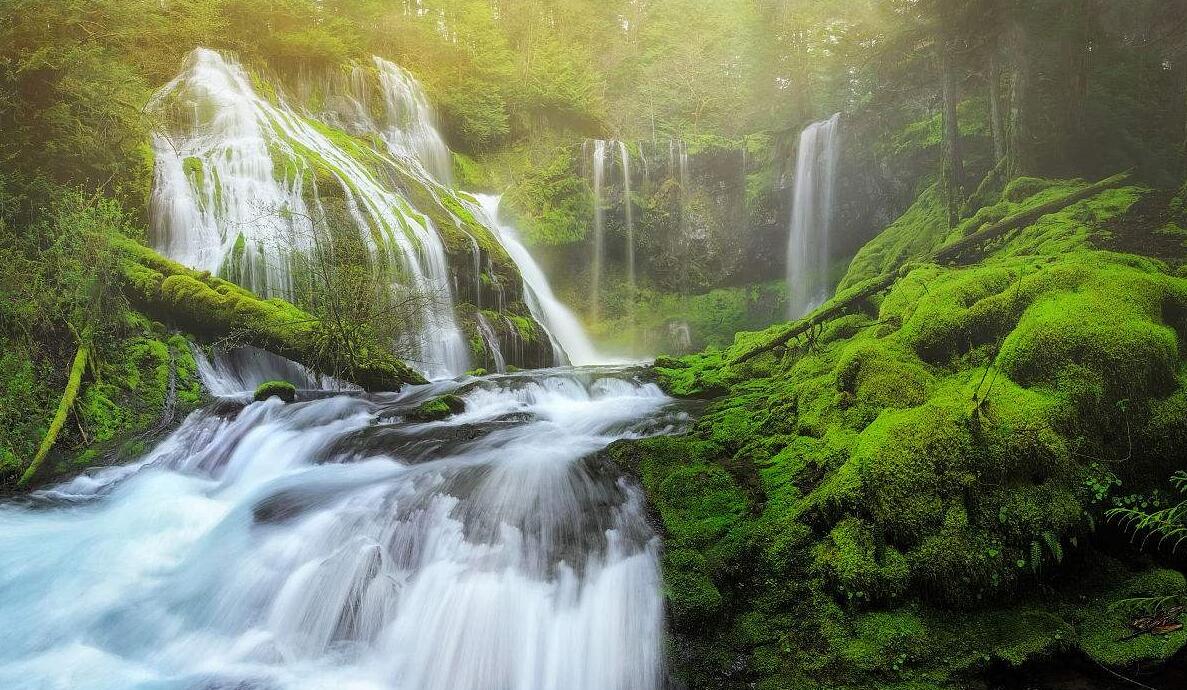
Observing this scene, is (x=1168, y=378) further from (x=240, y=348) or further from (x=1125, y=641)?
(x=240, y=348)

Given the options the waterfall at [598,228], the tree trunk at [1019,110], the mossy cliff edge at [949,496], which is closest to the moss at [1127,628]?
the mossy cliff edge at [949,496]

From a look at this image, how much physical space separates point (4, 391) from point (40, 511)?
1.90 meters

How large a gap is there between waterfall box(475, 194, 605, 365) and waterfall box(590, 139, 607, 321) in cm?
122

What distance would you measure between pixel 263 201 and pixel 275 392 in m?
5.35

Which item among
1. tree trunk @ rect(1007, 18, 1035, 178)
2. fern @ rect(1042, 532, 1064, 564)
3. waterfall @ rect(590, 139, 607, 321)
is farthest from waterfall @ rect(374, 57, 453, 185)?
fern @ rect(1042, 532, 1064, 564)

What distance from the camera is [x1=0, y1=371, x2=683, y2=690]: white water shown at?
3.60 metres

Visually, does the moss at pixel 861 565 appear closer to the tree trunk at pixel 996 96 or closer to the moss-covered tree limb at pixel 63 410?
the moss-covered tree limb at pixel 63 410

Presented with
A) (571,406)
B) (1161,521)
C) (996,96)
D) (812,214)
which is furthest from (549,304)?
(1161,521)

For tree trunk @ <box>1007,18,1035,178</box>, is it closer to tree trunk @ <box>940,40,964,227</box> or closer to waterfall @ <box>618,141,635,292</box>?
tree trunk @ <box>940,40,964,227</box>

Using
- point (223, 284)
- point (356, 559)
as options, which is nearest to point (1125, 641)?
point (356, 559)

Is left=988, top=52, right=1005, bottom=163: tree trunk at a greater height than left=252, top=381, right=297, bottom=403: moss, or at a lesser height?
greater

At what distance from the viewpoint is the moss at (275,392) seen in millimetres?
8047

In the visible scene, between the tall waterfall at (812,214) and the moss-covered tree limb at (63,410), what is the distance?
15973 mm

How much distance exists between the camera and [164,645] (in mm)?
4047
